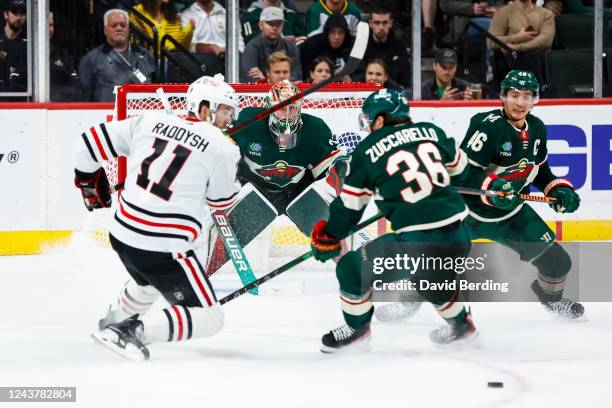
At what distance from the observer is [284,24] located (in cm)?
746

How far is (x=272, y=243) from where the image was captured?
21.5 feet

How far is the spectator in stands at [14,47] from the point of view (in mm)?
6715

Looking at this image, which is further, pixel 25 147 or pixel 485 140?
pixel 25 147

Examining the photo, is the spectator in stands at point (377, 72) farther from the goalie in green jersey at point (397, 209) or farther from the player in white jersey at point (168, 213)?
the player in white jersey at point (168, 213)

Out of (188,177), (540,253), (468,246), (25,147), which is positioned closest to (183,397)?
(188,177)

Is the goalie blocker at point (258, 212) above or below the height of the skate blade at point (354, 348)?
above

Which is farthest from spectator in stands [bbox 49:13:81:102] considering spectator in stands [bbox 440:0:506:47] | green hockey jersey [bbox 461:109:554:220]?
green hockey jersey [bbox 461:109:554:220]

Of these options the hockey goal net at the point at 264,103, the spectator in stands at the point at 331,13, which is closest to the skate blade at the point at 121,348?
the hockey goal net at the point at 264,103

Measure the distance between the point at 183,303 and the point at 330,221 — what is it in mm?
585

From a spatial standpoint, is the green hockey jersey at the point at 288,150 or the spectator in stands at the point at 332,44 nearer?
the green hockey jersey at the point at 288,150

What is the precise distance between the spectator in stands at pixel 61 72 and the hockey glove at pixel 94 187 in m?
2.59

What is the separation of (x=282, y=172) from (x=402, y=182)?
1.63m

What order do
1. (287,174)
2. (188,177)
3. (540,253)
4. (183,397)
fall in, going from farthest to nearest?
(287,174) < (540,253) < (188,177) < (183,397)

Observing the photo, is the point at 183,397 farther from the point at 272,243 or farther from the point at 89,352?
the point at 272,243
